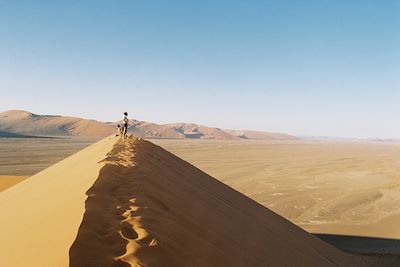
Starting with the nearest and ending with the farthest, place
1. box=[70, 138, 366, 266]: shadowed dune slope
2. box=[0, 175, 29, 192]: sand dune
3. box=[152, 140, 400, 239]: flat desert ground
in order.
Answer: box=[70, 138, 366, 266]: shadowed dune slope
box=[152, 140, 400, 239]: flat desert ground
box=[0, 175, 29, 192]: sand dune

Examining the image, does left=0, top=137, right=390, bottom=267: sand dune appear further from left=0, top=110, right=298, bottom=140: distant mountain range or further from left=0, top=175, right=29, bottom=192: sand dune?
left=0, top=110, right=298, bottom=140: distant mountain range

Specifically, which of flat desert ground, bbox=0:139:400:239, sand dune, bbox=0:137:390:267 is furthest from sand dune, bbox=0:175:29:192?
sand dune, bbox=0:137:390:267

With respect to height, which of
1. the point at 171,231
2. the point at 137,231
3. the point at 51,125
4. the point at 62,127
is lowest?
the point at 62,127

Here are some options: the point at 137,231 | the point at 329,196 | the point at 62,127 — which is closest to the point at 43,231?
the point at 137,231

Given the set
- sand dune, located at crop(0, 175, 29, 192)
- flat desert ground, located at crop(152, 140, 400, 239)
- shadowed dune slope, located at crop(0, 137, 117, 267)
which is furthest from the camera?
sand dune, located at crop(0, 175, 29, 192)

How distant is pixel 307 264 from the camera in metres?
5.52

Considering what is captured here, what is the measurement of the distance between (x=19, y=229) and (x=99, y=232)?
3.73 feet

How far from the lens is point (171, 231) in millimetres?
3674

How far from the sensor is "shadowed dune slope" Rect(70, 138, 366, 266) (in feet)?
9.18

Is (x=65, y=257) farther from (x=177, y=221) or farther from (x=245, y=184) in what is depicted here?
(x=245, y=184)

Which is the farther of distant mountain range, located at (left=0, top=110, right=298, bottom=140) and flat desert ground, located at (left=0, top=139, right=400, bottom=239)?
distant mountain range, located at (left=0, top=110, right=298, bottom=140)

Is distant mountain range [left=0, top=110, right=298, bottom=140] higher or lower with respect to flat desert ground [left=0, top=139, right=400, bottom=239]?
higher

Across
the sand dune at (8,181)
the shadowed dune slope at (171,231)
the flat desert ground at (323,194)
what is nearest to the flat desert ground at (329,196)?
the flat desert ground at (323,194)

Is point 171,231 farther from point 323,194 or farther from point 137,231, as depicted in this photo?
point 323,194
